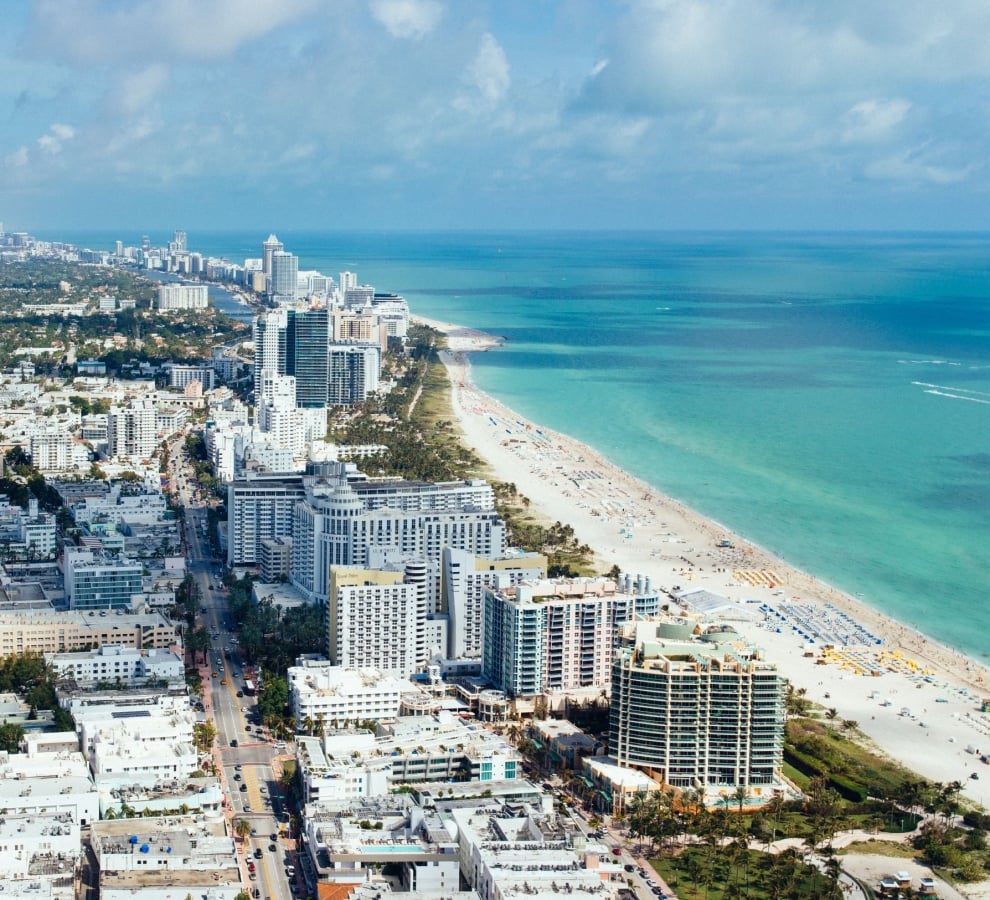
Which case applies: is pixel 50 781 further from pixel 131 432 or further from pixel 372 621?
pixel 131 432

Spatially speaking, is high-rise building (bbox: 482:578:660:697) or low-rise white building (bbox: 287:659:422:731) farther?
high-rise building (bbox: 482:578:660:697)

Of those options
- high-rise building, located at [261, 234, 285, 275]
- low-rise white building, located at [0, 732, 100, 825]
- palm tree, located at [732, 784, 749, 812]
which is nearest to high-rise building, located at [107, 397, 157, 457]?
low-rise white building, located at [0, 732, 100, 825]

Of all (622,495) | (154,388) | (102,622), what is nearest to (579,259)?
(154,388)

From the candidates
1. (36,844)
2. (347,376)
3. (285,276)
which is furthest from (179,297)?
(36,844)

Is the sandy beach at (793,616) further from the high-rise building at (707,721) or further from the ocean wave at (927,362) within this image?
the ocean wave at (927,362)

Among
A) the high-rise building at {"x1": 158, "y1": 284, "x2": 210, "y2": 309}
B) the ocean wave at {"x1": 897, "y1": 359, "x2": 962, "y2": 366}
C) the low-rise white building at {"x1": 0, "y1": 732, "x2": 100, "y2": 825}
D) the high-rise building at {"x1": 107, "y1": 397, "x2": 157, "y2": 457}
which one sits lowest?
the low-rise white building at {"x1": 0, "y1": 732, "x2": 100, "y2": 825}

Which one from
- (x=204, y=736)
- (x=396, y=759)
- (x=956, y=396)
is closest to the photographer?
(x=396, y=759)

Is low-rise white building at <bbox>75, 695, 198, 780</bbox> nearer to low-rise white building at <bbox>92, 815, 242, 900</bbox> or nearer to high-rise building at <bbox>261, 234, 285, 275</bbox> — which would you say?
low-rise white building at <bbox>92, 815, 242, 900</bbox>
